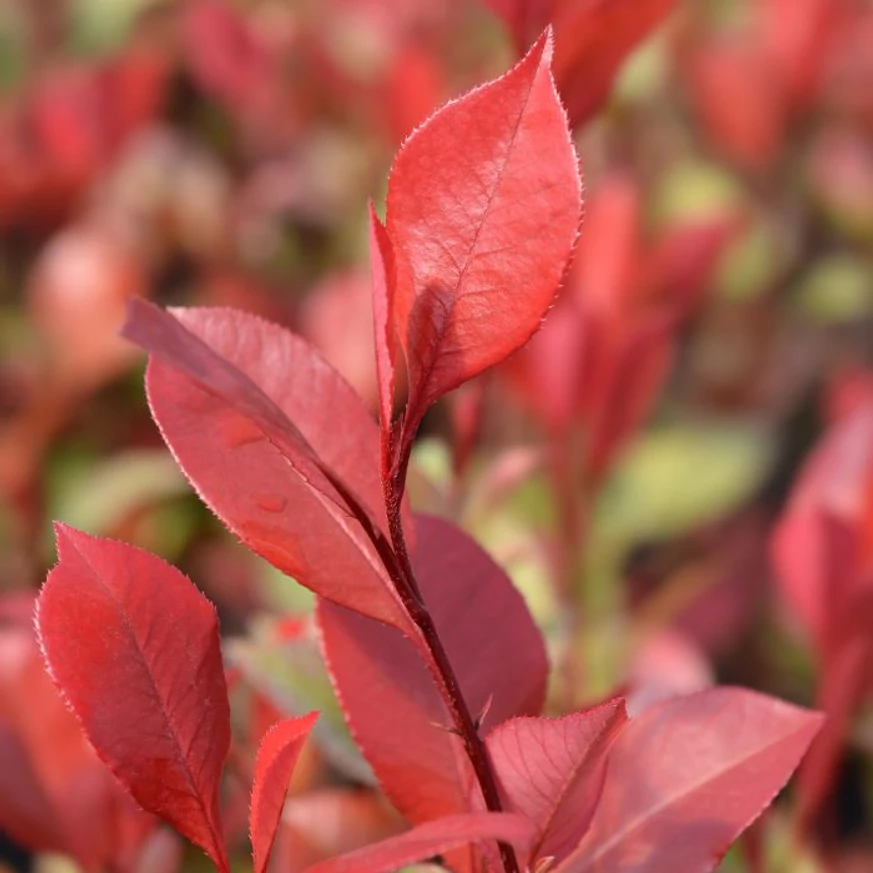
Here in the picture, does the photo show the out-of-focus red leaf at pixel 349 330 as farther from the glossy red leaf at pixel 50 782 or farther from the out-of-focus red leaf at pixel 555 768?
the out-of-focus red leaf at pixel 555 768

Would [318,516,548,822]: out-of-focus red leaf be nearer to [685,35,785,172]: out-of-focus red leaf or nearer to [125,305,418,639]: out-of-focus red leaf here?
[125,305,418,639]: out-of-focus red leaf

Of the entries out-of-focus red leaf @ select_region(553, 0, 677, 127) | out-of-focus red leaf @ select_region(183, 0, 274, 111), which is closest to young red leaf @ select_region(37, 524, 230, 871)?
out-of-focus red leaf @ select_region(553, 0, 677, 127)

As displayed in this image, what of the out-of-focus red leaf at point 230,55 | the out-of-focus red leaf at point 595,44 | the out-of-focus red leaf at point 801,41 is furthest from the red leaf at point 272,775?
the out-of-focus red leaf at point 801,41

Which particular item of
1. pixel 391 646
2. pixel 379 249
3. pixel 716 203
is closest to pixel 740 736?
pixel 391 646

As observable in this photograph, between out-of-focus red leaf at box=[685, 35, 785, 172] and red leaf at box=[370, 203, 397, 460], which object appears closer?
red leaf at box=[370, 203, 397, 460]

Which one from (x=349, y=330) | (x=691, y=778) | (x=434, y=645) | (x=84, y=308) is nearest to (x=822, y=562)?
(x=691, y=778)

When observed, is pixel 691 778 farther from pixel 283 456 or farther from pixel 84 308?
pixel 84 308
